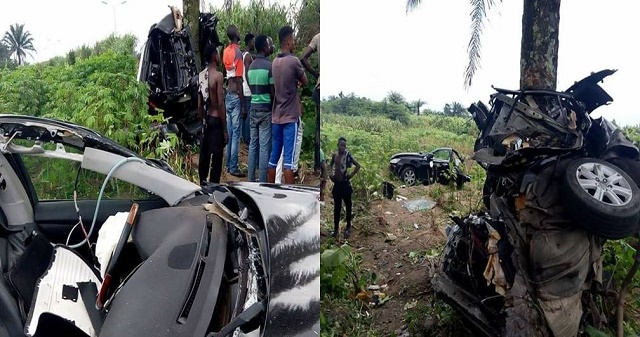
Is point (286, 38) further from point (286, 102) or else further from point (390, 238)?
point (390, 238)

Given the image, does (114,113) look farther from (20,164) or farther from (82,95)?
(20,164)

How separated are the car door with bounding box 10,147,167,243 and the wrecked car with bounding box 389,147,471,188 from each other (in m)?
1.05

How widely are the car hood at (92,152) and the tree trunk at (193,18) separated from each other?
2.53ft

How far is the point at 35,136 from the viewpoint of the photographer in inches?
99.9

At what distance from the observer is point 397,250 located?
223cm

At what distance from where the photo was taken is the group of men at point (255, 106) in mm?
Answer: 2629

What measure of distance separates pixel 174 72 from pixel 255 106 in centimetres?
74

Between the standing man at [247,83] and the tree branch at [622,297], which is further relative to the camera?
the standing man at [247,83]

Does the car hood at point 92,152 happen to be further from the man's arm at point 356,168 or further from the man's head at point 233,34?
the man's head at point 233,34

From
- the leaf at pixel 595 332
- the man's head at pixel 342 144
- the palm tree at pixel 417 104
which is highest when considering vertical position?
the palm tree at pixel 417 104

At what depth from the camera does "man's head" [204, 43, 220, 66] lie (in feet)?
10.0

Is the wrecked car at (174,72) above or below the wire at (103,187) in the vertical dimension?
above

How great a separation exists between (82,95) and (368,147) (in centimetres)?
199

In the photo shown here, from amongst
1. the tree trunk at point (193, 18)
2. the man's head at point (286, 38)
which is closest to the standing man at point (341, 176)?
the man's head at point (286, 38)
